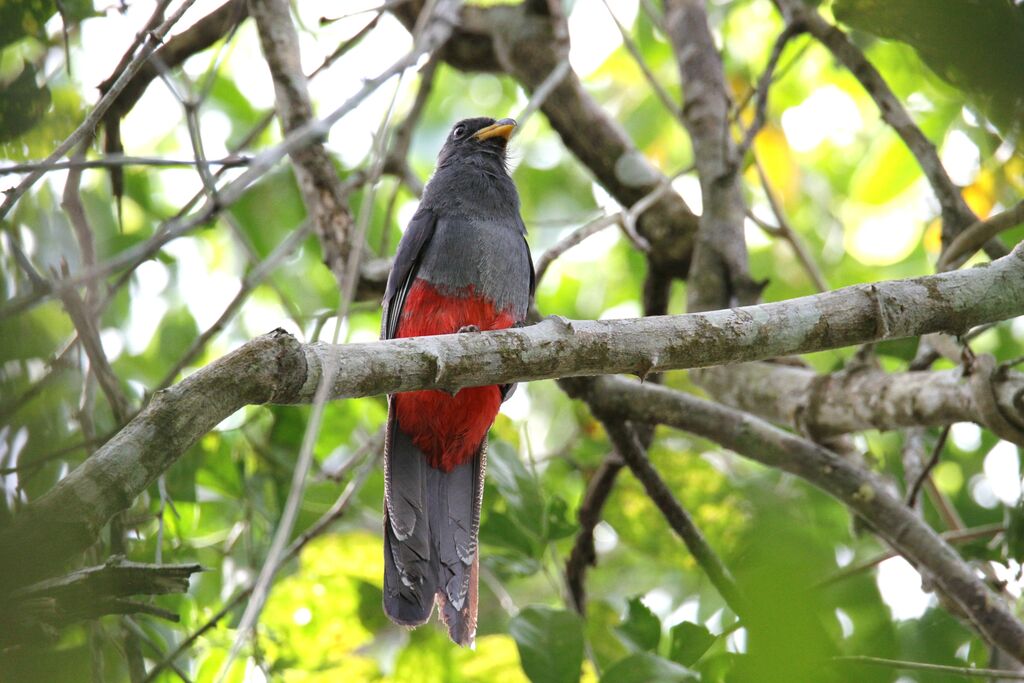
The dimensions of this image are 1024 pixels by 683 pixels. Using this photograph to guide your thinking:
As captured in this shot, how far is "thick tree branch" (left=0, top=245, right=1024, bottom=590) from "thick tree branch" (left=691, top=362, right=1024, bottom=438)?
0.48 metres

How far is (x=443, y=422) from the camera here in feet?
12.6

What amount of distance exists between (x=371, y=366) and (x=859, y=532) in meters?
2.58

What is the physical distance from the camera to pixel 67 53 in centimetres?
314

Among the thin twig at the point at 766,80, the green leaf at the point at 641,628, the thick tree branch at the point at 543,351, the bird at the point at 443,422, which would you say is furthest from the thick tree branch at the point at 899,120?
the green leaf at the point at 641,628

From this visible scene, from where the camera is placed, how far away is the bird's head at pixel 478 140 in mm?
4867

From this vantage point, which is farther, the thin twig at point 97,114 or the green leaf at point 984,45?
the thin twig at point 97,114

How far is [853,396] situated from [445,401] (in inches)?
62.0

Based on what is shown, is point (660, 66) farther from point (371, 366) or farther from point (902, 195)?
point (371, 366)

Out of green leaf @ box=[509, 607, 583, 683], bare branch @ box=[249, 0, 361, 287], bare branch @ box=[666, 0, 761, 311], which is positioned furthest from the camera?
bare branch @ box=[666, 0, 761, 311]

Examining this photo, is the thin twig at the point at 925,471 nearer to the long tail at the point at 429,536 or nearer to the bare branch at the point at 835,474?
the bare branch at the point at 835,474

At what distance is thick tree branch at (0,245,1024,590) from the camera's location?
6.21 feet

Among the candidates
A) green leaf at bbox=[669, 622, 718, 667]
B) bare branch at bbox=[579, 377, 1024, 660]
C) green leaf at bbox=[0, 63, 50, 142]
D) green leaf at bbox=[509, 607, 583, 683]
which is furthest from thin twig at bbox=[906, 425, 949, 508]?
green leaf at bbox=[0, 63, 50, 142]

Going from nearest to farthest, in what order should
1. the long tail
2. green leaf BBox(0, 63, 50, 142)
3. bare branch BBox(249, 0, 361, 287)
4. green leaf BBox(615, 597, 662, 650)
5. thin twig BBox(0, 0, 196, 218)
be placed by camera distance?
thin twig BBox(0, 0, 196, 218) → green leaf BBox(0, 63, 50, 142) → green leaf BBox(615, 597, 662, 650) → the long tail → bare branch BBox(249, 0, 361, 287)

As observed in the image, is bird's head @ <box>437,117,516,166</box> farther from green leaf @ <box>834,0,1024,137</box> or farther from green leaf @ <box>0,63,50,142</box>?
green leaf @ <box>834,0,1024,137</box>
